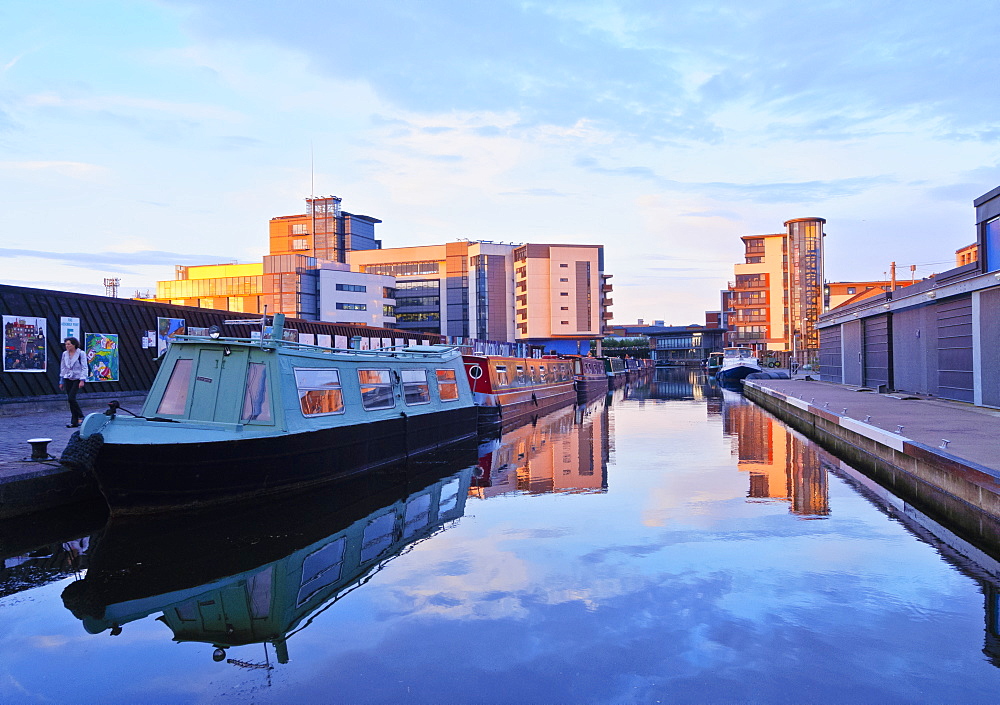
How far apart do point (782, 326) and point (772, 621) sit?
98702 millimetres

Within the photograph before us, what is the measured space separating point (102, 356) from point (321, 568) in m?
13.0

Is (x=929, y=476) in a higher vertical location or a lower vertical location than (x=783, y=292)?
lower

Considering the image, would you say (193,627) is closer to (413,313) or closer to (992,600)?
(992,600)

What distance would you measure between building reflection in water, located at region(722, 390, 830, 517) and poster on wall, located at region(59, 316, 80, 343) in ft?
51.9

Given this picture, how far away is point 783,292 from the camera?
97.9 meters

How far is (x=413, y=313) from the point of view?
104562 mm

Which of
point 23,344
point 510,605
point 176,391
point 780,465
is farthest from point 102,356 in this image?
point 780,465

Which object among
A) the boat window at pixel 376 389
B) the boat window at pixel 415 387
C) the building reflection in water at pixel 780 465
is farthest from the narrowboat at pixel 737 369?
the boat window at pixel 376 389

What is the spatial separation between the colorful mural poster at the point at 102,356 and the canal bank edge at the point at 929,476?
18.3m

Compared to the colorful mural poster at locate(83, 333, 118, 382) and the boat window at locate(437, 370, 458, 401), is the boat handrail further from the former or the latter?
the colorful mural poster at locate(83, 333, 118, 382)

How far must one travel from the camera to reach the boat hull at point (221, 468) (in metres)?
9.99

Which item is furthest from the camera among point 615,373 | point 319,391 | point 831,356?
point 615,373

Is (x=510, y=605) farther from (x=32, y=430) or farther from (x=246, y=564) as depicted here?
(x=32, y=430)

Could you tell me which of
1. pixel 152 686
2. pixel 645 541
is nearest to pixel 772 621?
pixel 645 541
